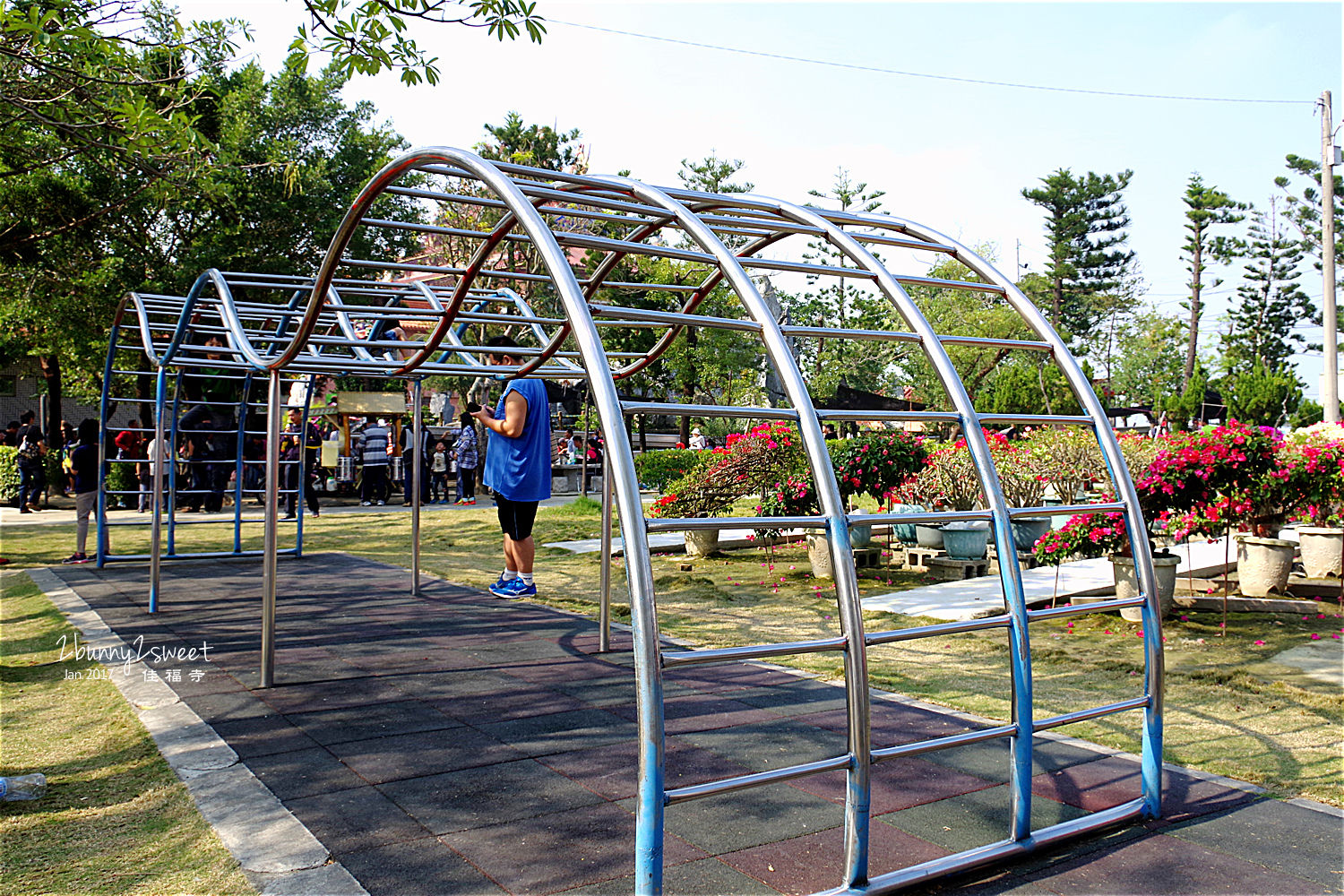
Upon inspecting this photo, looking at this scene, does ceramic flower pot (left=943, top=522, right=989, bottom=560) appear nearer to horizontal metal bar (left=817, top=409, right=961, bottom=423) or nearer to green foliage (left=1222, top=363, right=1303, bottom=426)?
horizontal metal bar (left=817, top=409, right=961, bottom=423)

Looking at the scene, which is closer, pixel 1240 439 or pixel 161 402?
pixel 1240 439

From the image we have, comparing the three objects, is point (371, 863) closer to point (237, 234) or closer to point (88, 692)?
point (88, 692)

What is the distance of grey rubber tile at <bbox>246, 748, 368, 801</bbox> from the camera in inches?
134

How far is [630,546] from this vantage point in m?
A: 2.22

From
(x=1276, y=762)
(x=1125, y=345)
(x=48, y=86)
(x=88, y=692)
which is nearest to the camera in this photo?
(x=1276, y=762)

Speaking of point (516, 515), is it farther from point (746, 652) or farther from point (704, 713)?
point (746, 652)

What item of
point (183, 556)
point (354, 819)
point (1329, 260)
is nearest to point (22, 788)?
point (354, 819)

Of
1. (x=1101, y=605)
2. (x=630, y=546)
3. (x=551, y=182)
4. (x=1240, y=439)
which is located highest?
(x=551, y=182)

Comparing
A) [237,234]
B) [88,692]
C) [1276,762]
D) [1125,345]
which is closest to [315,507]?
[237,234]

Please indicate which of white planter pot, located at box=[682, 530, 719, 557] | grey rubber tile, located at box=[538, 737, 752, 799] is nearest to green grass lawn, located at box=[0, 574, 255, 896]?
grey rubber tile, located at box=[538, 737, 752, 799]

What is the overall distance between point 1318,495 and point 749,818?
6.13m

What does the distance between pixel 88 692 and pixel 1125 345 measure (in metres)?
54.1

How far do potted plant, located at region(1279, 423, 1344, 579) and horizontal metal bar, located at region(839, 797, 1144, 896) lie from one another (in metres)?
4.86

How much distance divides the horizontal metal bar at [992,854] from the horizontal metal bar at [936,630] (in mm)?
627
